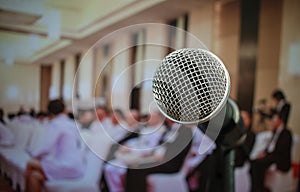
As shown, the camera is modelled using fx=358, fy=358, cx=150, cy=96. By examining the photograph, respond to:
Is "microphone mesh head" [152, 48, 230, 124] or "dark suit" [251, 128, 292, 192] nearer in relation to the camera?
"microphone mesh head" [152, 48, 230, 124]

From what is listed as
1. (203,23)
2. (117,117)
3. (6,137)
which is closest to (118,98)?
(117,117)

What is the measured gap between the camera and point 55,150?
6.29 feet

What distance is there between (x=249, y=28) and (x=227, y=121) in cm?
198

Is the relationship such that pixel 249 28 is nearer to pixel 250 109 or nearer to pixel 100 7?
pixel 250 109

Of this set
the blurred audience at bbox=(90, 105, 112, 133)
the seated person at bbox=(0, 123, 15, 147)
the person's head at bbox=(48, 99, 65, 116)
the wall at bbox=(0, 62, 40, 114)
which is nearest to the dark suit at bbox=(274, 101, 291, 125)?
the blurred audience at bbox=(90, 105, 112, 133)

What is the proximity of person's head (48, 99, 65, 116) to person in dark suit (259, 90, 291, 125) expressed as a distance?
4.41 feet

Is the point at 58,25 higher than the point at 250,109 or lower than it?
higher

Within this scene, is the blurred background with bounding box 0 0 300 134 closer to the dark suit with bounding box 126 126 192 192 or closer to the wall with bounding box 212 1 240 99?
the wall with bounding box 212 1 240 99

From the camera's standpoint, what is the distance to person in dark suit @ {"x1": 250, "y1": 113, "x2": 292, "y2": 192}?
2459 mm

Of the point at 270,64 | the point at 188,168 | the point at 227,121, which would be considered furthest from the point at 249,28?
the point at 227,121

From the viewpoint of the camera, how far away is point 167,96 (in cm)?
54

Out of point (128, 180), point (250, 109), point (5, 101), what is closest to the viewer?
point (5, 101)

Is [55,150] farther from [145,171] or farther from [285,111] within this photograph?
[285,111]

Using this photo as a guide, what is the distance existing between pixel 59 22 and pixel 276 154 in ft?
5.50
